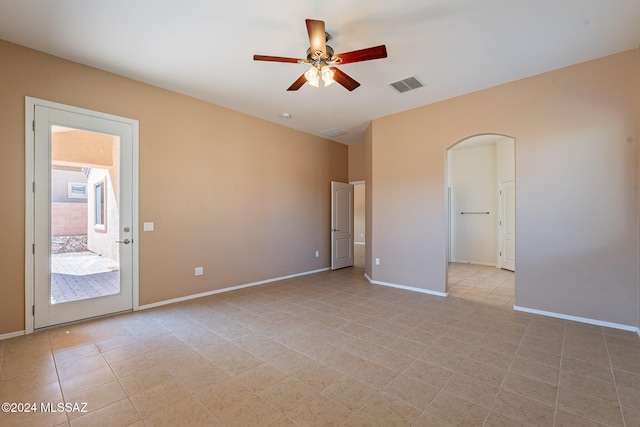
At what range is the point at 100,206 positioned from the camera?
3453mm

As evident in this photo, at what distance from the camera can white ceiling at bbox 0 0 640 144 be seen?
2.42m

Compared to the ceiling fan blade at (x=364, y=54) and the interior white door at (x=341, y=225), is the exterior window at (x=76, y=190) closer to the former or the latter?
the ceiling fan blade at (x=364, y=54)

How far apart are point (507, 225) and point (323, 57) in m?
5.95

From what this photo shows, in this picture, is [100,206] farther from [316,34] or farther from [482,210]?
[482,210]

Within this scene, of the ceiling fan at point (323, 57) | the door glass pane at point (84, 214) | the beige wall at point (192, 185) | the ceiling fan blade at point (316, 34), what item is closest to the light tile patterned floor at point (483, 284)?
the beige wall at point (192, 185)

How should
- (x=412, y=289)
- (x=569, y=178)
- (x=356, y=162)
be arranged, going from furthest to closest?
(x=356, y=162), (x=412, y=289), (x=569, y=178)

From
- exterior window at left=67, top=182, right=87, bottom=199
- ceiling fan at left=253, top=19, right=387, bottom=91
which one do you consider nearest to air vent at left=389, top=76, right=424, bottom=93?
ceiling fan at left=253, top=19, right=387, bottom=91

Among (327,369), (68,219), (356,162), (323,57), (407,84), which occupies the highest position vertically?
(407,84)

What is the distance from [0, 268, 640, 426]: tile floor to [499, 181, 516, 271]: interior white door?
10.5ft

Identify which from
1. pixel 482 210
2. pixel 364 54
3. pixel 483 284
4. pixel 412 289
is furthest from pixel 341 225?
pixel 364 54

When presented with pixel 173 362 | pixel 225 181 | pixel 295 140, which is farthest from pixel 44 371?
pixel 295 140

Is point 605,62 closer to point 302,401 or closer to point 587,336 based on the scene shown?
point 587,336

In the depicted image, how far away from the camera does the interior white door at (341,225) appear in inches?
259

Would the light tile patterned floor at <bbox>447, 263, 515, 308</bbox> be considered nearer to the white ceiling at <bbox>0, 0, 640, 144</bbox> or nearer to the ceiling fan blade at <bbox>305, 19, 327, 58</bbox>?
the white ceiling at <bbox>0, 0, 640, 144</bbox>
